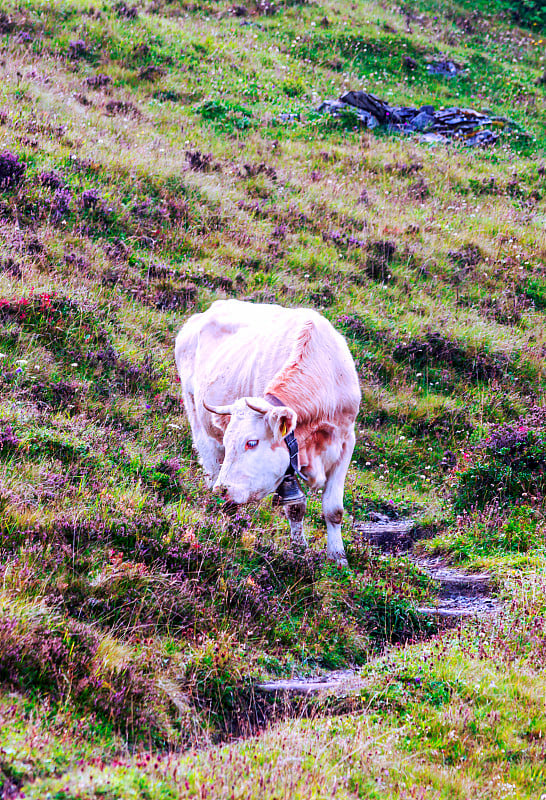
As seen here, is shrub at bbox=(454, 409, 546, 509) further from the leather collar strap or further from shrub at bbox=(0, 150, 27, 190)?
shrub at bbox=(0, 150, 27, 190)

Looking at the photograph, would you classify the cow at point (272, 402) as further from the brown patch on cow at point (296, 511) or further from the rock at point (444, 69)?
the rock at point (444, 69)

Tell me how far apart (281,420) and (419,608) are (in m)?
2.17

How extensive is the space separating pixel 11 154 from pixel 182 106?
24.0 ft

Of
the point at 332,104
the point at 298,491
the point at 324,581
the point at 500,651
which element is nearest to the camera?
the point at 500,651

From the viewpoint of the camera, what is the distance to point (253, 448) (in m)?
5.88

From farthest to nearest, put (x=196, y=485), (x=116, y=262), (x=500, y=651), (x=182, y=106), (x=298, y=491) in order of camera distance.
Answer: (x=182, y=106) < (x=116, y=262) < (x=196, y=485) < (x=298, y=491) < (x=500, y=651)

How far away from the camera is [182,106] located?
691 inches

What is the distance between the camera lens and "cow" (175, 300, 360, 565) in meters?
5.86

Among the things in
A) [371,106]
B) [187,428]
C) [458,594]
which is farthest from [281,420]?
[371,106]

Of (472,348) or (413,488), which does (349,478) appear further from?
(472,348)

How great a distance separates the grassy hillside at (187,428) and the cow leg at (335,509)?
26 centimetres

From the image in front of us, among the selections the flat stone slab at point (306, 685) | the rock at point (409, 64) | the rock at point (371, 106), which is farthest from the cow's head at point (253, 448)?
the rock at point (409, 64)

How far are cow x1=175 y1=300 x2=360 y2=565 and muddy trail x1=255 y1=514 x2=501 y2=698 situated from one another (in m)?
1.03

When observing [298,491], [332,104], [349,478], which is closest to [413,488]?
[349,478]
